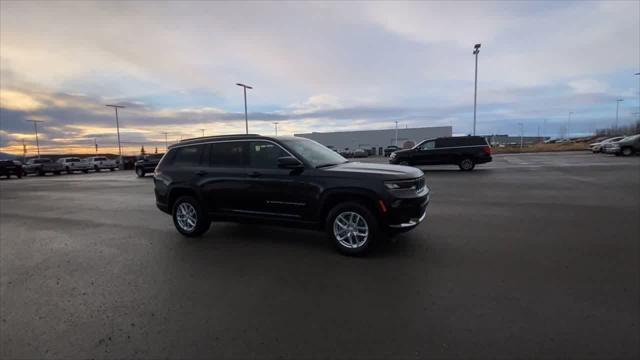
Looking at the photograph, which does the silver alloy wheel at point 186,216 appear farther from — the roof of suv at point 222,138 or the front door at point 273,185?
the front door at point 273,185

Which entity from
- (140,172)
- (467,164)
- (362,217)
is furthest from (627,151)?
Answer: (140,172)

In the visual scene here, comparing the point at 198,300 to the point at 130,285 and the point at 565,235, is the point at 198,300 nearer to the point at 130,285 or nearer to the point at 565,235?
the point at 130,285

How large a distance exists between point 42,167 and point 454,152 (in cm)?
4282

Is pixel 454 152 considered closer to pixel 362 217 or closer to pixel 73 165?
pixel 362 217

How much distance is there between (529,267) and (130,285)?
519cm

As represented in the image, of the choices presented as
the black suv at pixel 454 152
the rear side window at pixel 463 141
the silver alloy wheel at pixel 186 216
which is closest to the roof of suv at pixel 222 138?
the silver alloy wheel at pixel 186 216

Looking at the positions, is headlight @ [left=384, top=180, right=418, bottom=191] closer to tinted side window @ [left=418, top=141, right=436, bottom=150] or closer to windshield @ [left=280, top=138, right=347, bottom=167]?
windshield @ [left=280, top=138, right=347, bottom=167]

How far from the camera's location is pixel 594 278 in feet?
14.0

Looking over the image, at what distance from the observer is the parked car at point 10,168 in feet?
117

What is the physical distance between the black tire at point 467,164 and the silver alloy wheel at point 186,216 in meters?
16.3

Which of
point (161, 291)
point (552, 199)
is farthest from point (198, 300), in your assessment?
point (552, 199)

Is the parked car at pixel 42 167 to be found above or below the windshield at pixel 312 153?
below

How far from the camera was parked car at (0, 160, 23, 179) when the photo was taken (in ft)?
117

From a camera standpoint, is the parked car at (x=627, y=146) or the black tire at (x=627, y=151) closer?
the parked car at (x=627, y=146)
